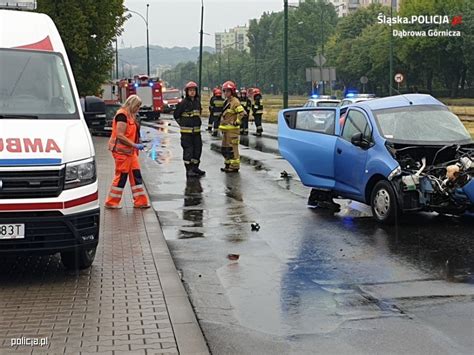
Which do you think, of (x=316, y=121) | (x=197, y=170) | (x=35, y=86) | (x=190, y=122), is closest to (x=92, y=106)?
(x=35, y=86)

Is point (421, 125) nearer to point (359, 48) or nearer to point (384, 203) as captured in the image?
point (384, 203)

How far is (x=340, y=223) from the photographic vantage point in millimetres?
10523

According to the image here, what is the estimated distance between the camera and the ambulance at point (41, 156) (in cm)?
675

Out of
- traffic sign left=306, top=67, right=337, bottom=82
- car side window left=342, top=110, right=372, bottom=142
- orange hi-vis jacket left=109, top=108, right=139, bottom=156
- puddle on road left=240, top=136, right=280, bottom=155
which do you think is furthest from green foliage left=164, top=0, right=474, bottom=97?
orange hi-vis jacket left=109, top=108, right=139, bottom=156

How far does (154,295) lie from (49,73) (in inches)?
113

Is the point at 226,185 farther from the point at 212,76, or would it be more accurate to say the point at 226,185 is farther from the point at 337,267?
the point at 212,76

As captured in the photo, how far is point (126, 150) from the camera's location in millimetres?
11453

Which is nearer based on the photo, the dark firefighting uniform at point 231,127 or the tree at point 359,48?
the dark firefighting uniform at point 231,127

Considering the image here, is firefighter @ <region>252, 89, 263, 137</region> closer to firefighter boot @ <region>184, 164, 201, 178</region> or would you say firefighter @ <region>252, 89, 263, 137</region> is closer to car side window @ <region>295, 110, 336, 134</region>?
firefighter boot @ <region>184, 164, 201, 178</region>

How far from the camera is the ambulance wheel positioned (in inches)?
296

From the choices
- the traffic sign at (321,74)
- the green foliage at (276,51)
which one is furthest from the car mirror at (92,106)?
the green foliage at (276,51)

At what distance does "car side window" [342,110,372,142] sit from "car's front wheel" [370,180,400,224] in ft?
2.54

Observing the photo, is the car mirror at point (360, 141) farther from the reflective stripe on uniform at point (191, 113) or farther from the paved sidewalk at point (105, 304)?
the reflective stripe on uniform at point (191, 113)

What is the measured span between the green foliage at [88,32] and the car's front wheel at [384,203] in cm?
2126
